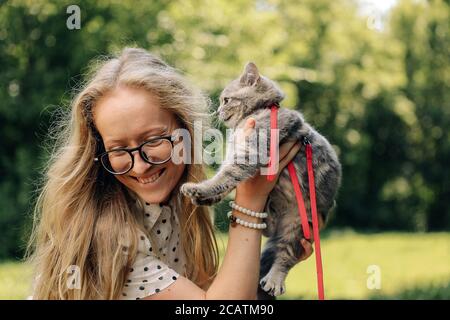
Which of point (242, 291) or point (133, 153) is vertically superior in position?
point (133, 153)

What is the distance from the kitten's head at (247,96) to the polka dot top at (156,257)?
0.53 m

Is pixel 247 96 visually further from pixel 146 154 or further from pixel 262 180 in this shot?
pixel 146 154

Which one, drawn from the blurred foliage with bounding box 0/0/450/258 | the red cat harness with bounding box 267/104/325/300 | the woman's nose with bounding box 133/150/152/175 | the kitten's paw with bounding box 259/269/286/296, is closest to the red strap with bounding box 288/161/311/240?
the red cat harness with bounding box 267/104/325/300

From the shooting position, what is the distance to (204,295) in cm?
237

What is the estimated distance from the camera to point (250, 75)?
2768mm

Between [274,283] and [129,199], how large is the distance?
747 millimetres

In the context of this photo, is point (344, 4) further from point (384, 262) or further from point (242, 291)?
point (242, 291)

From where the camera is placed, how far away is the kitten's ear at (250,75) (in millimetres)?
2760

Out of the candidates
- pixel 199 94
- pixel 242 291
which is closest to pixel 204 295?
pixel 242 291

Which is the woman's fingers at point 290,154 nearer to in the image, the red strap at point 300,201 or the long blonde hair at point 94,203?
the red strap at point 300,201

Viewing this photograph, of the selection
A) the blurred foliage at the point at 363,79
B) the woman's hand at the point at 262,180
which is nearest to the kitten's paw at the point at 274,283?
the woman's hand at the point at 262,180

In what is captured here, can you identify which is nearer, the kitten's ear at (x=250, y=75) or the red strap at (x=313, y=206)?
the red strap at (x=313, y=206)

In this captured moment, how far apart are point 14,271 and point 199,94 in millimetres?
5133

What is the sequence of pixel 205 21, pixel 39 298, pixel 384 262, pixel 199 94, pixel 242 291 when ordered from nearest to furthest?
pixel 242 291
pixel 39 298
pixel 199 94
pixel 384 262
pixel 205 21
